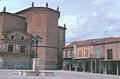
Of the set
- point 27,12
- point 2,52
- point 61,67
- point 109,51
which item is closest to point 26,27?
point 27,12

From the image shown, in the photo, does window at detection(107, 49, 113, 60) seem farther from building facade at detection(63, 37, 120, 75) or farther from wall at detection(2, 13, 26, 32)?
wall at detection(2, 13, 26, 32)

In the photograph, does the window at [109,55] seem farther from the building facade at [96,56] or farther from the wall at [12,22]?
the wall at [12,22]

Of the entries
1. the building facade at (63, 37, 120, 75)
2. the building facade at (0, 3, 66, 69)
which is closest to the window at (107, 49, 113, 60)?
the building facade at (63, 37, 120, 75)

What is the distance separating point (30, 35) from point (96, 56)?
1783cm

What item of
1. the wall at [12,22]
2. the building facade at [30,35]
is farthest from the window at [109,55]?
the wall at [12,22]

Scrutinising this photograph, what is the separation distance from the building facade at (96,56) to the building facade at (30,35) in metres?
5.08

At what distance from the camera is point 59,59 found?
51188 millimetres

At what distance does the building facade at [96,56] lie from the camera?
108ft

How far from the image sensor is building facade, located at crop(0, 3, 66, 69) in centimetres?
4250

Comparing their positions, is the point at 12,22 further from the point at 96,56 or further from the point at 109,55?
the point at 109,55

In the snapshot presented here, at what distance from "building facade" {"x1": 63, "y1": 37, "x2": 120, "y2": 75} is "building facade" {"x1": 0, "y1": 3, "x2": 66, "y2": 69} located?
5077 millimetres

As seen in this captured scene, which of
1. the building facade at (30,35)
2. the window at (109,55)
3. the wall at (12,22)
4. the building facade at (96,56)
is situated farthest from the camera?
the wall at (12,22)

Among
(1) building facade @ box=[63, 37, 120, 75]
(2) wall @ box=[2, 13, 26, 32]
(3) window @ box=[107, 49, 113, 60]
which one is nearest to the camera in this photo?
(1) building facade @ box=[63, 37, 120, 75]

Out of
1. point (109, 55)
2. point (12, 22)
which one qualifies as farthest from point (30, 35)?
point (109, 55)
